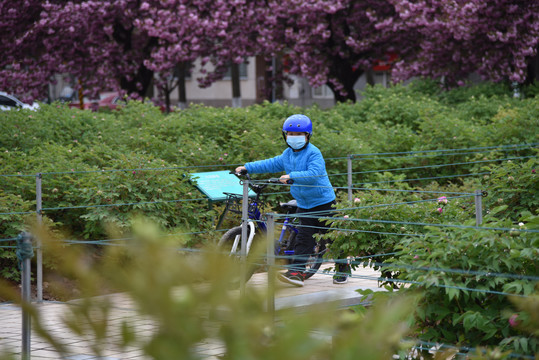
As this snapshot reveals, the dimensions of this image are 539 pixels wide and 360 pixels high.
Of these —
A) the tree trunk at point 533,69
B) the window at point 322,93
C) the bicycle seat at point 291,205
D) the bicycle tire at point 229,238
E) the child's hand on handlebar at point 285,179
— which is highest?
the window at point 322,93

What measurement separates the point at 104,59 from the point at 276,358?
77.7 ft

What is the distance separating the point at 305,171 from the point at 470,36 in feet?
47.7

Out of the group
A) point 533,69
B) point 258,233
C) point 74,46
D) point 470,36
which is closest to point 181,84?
point 74,46

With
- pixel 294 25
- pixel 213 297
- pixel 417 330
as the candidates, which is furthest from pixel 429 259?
pixel 294 25

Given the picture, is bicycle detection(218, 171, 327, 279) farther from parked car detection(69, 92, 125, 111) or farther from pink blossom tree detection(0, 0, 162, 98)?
pink blossom tree detection(0, 0, 162, 98)

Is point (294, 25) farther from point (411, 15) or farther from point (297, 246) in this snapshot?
point (297, 246)

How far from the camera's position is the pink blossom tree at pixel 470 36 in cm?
2019

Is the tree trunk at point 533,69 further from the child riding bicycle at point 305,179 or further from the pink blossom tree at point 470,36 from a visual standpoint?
the child riding bicycle at point 305,179

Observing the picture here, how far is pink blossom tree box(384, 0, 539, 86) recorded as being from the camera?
2019 cm

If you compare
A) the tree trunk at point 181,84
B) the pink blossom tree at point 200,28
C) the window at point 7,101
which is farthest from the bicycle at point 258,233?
the tree trunk at point 181,84

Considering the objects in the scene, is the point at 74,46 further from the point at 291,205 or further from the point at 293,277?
the point at 293,277

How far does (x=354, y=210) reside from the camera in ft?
20.3

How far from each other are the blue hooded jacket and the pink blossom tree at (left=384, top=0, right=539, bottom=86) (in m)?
13.6

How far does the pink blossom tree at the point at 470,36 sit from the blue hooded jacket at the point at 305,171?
44.7ft
